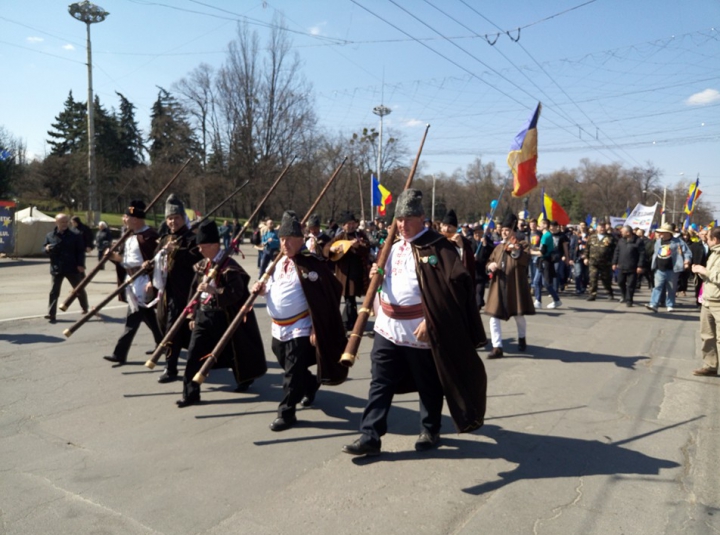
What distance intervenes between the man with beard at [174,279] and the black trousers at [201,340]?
2.47 feet

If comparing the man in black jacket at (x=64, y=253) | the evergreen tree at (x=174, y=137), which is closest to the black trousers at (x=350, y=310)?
the man in black jacket at (x=64, y=253)

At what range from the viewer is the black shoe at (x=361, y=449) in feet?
14.1

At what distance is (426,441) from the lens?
452 cm

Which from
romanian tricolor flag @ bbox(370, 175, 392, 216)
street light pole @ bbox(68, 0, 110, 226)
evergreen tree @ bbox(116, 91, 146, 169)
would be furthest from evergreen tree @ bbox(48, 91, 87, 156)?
romanian tricolor flag @ bbox(370, 175, 392, 216)

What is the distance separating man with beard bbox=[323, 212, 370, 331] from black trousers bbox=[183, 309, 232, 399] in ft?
11.7

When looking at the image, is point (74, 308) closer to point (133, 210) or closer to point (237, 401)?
point (133, 210)

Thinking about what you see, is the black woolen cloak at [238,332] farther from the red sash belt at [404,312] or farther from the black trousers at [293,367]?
the red sash belt at [404,312]

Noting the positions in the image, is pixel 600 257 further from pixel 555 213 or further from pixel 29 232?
pixel 29 232

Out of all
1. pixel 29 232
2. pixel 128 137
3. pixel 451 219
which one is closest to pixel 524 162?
pixel 451 219

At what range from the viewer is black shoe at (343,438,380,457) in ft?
14.1

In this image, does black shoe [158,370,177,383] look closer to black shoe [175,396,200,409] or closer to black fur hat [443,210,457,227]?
black shoe [175,396,200,409]

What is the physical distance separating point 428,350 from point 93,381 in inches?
158

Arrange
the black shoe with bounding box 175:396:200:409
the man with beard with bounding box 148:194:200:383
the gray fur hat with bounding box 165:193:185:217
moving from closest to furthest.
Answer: the black shoe with bounding box 175:396:200:409 < the man with beard with bounding box 148:194:200:383 < the gray fur hat with bounding box 165:193:185:217

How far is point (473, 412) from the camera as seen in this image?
14.2ft
